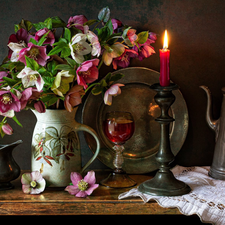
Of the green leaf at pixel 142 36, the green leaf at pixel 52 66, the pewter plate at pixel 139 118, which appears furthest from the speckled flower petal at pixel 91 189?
the green leaf at pixel 142 36

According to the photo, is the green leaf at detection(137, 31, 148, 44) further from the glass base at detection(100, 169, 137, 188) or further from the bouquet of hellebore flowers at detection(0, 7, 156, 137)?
the glass base at detection(100, 169, 137, 188)

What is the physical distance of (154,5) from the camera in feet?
3.80

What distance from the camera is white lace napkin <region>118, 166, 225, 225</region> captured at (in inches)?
32.2

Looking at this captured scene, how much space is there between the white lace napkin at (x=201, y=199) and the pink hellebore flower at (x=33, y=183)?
234 millimetres

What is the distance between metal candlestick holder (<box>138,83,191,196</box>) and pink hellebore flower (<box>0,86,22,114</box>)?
1.23 ft

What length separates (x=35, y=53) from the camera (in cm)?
81

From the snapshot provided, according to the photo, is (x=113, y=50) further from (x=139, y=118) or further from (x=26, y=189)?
(x=26, y=189)

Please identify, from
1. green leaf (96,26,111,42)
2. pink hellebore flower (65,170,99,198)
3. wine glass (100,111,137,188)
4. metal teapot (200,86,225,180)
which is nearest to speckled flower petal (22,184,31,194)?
pink hellebore flower (65,170,99,198)

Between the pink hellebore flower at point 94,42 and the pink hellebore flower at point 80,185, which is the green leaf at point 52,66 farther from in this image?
the pink hellebore flower at point 80,185

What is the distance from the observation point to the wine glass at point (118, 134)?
982 mm

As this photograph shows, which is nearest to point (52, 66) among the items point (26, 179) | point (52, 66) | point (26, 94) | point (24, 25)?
point (52, 66)

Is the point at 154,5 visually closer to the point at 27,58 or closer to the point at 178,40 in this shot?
the point at 178,40

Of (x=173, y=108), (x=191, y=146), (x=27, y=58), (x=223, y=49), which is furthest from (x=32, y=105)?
(x=223, y=49)

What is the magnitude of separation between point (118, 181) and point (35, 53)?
1.55 feet
